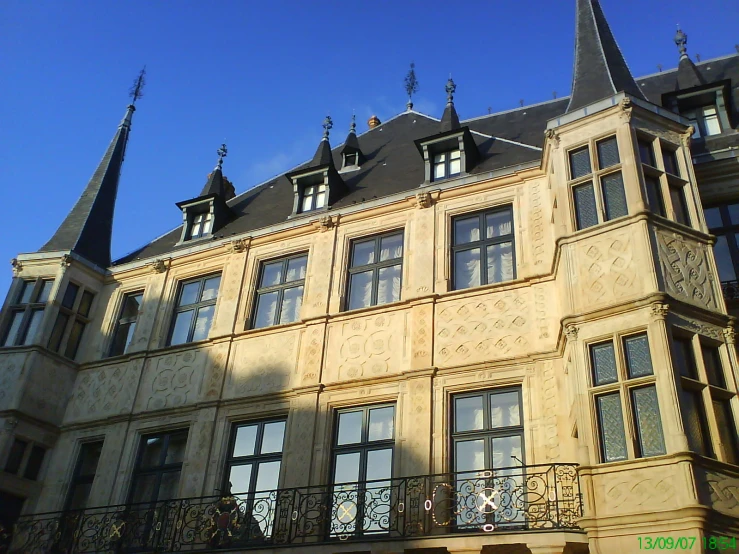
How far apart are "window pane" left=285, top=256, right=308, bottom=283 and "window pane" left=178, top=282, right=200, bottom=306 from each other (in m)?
1.98

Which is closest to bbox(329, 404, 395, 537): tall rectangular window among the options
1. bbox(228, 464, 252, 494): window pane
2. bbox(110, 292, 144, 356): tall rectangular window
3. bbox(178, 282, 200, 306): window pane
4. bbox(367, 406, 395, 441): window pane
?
bbox(367, 406, 395, 441): window pane

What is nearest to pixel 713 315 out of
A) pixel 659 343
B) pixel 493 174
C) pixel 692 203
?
pixel 659 343

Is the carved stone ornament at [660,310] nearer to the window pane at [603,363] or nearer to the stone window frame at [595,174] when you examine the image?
the window pane at [603,363]

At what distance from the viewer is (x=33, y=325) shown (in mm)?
→ 14961

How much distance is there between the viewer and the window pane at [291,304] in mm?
13656

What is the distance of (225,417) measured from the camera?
42.0 ft

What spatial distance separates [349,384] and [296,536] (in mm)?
2588

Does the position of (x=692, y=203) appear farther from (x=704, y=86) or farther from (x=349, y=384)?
(x=349, y=384)

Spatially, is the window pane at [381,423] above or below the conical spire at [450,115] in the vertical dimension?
below

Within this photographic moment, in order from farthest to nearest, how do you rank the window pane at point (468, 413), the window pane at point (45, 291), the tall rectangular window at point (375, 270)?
the window pane at point (45, 291) < the tall rectangular window at point (375, 270) < the window pane at point (468, 413)

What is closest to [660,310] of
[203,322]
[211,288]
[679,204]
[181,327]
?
[679,204]

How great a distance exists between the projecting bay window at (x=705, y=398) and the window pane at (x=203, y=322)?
8185 mm

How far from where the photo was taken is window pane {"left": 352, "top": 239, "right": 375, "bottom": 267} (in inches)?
541

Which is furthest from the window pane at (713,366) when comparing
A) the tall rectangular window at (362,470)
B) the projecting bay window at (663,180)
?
the tall rectangular window at (362,470)
